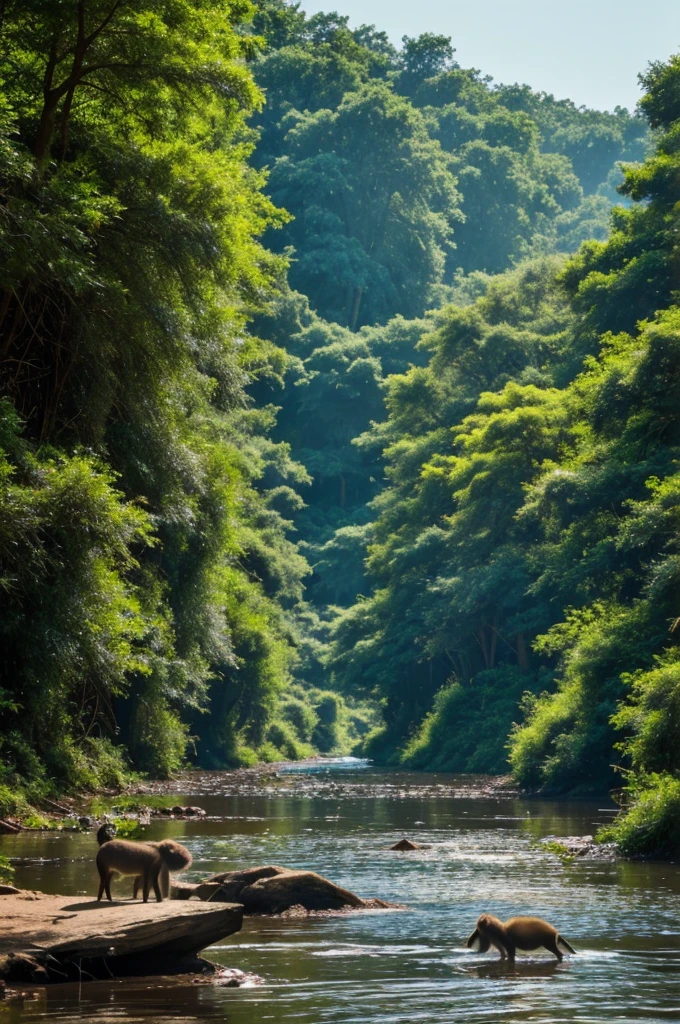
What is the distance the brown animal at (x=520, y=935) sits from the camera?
42.3 ft

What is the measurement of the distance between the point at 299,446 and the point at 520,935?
74.9 m

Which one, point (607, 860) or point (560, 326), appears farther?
point (560, 326)

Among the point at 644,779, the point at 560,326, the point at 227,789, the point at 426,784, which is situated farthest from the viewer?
the point at 560,326

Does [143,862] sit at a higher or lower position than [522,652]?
lower

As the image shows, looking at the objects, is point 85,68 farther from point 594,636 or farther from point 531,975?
point 594,636

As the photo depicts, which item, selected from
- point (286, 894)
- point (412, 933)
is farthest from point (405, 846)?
point (412, 933)

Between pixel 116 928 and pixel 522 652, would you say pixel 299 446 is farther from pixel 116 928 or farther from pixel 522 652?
pixel 116 928

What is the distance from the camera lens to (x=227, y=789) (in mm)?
38312

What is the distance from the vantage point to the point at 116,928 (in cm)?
1152

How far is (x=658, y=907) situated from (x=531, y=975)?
13.2ft

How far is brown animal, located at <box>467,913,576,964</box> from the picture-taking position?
12.9 metres

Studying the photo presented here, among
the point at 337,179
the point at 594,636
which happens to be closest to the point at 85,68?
the point at 594,636

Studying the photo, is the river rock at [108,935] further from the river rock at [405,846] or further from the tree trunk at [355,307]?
the tree trunk at [355,307]

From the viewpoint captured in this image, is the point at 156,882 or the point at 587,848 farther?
the point at 587,848
